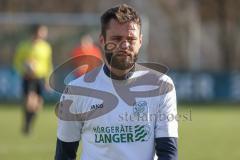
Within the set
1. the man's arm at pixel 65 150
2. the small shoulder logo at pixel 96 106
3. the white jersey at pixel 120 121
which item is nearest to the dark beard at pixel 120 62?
the white jersey at pixel 120 121

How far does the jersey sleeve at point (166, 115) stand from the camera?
4480mm

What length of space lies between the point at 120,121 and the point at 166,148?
12.1 inches

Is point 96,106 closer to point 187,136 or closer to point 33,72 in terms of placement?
point 187,136

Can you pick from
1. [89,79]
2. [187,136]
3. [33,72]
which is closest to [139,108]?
[89,79]

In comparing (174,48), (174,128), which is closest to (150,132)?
(174,128)

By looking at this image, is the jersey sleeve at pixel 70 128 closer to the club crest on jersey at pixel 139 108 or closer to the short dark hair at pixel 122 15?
the club crest on jersey at pixel 139 108

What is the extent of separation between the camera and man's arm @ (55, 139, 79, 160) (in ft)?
15.2

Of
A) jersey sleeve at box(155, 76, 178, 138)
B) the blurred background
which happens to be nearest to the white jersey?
jersey sleeve at box(155, 76, 178, 138)

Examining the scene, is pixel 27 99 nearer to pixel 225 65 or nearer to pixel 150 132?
pixel 150 132

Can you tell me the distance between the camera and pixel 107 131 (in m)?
4.49

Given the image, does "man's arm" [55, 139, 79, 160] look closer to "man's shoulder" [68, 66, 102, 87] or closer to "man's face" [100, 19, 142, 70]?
"man's shoulder" [68, 66, 102, 87]

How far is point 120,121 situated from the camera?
14.7 feet

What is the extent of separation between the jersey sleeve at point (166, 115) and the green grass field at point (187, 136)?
15.2 ft

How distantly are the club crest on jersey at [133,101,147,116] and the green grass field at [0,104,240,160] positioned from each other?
469 centimetres
